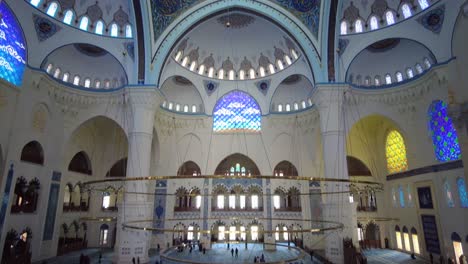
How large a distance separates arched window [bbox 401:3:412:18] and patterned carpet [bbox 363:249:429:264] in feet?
40.9

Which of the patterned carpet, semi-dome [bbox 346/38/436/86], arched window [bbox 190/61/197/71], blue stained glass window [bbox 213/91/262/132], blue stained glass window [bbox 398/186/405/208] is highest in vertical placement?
arched window [bbox 190/61/197/71]

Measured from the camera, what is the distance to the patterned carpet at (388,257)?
1462cm

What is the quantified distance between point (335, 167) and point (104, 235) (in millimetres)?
15817

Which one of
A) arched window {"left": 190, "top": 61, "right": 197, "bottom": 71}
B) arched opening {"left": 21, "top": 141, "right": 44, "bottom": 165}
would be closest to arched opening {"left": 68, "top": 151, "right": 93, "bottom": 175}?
arched opening {"left": 21, "top": 141, "right": 44, "bottom": 165}

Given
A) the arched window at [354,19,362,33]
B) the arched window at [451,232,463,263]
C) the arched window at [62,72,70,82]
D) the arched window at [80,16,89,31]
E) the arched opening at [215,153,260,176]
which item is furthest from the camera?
the arched opening at [215,153,260,176]

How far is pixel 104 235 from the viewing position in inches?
765

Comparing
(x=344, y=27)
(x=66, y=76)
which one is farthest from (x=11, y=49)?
(x=344, y=27)

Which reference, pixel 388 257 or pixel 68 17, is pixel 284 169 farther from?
pixel 68 17

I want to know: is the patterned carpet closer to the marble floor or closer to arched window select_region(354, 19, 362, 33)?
the marble floor

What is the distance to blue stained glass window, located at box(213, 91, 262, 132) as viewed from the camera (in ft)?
68.4

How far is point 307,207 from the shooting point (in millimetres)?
18953

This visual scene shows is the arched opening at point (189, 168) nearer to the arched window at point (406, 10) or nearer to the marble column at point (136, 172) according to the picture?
the marble column at point (136, 172)

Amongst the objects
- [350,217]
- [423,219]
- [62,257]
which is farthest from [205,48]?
[423,219]

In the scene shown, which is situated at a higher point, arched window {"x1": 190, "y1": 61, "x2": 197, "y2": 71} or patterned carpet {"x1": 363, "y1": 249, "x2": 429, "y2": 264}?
arched window {"x1": 190, "y1": 61, "x2": 197, "y2": 71}
